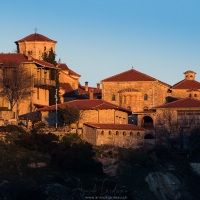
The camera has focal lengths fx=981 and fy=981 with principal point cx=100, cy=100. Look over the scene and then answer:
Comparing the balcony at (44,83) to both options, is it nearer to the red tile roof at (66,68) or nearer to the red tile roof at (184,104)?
the red tile roof at (184,104)

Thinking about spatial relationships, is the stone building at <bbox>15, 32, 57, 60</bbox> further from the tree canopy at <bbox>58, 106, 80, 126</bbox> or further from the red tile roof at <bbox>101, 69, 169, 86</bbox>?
the tree canopy at <bbox>58, 106, 80, 126</bbox>

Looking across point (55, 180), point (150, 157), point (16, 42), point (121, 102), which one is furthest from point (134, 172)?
point (16, 42)

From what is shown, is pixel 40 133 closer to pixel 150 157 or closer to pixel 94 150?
pixel 94 150

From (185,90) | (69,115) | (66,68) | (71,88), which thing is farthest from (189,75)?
(69,115)

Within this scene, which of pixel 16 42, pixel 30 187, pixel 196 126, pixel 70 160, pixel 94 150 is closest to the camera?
pixel 30 187

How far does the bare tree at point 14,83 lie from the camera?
3438 inches

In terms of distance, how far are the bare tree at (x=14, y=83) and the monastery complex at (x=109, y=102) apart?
42cm

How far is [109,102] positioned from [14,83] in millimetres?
11399

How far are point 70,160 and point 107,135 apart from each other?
8.87 metres

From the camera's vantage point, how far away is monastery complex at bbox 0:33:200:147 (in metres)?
83.4

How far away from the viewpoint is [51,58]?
102 meters

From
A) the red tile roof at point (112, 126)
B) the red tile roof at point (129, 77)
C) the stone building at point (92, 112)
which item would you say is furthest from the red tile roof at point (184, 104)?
the red tile roof at point (112, 126)

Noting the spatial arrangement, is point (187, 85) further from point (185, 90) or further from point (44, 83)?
point (44, 83)

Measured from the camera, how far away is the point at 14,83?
8725 cm
